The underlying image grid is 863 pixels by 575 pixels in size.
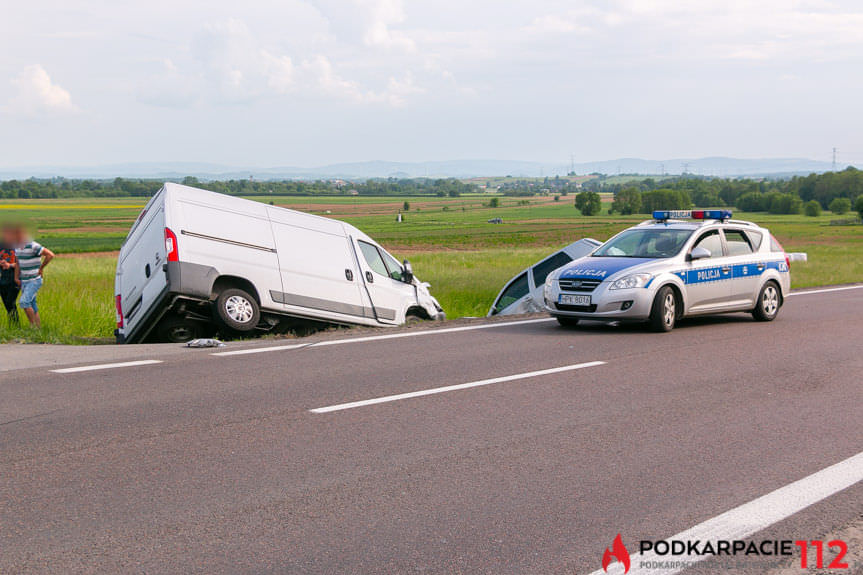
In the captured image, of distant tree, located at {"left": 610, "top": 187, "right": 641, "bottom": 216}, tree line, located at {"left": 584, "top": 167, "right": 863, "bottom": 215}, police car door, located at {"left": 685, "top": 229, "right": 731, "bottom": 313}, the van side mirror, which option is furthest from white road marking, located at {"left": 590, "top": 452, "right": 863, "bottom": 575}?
distant tree, located at {"left": 610, "top": 187, "right": 641, "bottom": 216}

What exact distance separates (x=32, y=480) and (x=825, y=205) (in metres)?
163

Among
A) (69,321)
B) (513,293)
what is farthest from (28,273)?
(513,293)

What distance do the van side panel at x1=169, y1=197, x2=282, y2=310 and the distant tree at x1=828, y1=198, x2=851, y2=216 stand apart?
140 m

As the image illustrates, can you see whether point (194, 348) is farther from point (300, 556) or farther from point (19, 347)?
point (300, 556)

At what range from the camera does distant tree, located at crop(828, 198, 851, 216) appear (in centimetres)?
13585

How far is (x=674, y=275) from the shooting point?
1238 cm

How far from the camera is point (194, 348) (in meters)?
10.3

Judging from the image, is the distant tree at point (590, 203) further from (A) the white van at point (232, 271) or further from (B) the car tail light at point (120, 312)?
(B) the car tail light at point (120, 312)

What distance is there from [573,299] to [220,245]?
4933 mm

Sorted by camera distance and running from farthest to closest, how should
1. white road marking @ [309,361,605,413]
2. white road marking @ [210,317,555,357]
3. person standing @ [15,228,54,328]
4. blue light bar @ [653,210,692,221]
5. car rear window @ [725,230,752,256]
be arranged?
blue light bar @ [653,210,692,221]
car rear window @ [725,230,752,256]
person standing @ [15,228,54,328]
white road marking @ [210,317,555,357]
white road marking @ [309,361,605,413]

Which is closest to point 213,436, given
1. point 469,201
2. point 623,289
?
point 623,289

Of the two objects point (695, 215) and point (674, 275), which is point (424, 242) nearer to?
point (695, 215)

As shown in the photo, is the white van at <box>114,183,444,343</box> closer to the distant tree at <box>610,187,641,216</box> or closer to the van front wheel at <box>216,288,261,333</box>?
the van front wheel at <box>216,288,261,333</box>

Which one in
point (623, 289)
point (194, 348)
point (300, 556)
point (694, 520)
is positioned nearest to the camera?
point (300, 556)
